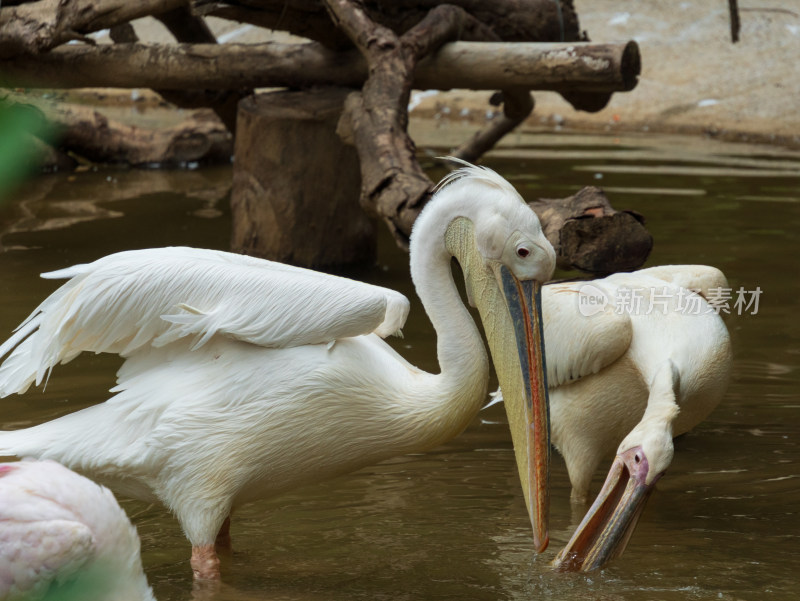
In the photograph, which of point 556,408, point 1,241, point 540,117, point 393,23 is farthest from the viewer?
point 540,117

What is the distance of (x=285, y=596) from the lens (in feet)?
9.04

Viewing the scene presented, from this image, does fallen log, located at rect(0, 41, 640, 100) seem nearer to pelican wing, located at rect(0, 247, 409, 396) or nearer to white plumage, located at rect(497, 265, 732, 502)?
white plumage, located at rect(497, 265, 732, 502)

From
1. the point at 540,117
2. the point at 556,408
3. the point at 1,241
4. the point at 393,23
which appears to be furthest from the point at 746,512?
the point at 540,117

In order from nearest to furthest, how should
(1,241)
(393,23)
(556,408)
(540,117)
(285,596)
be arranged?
(285,596) → (556,408) → (393,23) → (1,241) → (540,117)

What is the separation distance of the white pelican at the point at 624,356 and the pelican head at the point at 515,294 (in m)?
0.42

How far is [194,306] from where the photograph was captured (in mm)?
2801

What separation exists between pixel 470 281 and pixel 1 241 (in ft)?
13.9

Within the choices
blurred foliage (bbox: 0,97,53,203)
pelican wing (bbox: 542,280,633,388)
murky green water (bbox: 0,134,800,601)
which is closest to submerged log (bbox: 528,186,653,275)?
pelican wing (bbox: 542,280,633,388)

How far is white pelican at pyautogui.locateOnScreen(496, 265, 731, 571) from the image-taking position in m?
3.30

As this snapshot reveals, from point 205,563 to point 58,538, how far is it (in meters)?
1.15

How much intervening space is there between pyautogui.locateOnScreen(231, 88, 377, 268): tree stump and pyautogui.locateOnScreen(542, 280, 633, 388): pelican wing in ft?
7.68

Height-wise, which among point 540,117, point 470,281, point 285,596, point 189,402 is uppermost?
point 470,281

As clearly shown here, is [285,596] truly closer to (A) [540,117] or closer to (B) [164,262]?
(B) [164,262]

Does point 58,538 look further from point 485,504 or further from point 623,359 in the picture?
point 623,359
